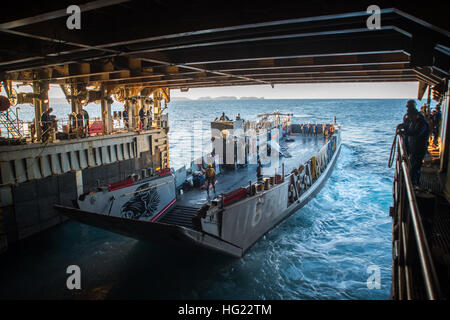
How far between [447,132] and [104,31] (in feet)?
37.9

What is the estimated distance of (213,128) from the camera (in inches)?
835

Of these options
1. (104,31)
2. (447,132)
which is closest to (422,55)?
(447,132)

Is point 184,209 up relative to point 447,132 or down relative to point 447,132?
down

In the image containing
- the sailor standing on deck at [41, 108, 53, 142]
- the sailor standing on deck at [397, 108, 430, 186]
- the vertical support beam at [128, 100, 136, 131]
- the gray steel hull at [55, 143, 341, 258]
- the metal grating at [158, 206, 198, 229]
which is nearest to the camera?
the sailor standing on deck at [397, 108, 430, 186]

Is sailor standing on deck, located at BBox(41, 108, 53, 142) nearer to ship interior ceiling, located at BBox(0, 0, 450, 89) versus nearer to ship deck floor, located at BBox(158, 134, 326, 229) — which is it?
ship interior ceiling, located at BBox(0, 0, 450, 89)

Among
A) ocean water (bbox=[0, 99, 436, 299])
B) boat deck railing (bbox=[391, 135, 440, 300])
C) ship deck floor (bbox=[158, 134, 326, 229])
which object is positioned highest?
boat deck railing (bbox=[391, 135, 440, 300])

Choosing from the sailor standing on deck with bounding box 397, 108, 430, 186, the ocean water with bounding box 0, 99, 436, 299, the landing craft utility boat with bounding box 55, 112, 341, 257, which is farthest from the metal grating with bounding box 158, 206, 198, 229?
the sailor standing on deck with bounding box 397, 108, 430, 186

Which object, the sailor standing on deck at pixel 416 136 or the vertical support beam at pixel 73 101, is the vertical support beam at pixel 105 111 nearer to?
the vertical support beam at pixel 73 101

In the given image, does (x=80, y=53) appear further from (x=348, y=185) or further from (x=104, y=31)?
(x=348, y=185)

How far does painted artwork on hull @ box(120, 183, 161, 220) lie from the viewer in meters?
13.2

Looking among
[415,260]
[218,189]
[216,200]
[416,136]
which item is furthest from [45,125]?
[415,260]

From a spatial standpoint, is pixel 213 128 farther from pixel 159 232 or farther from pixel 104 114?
pixel 159 232

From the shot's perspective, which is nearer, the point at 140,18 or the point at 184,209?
the point at 140,18

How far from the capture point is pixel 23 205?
1662 centimetres
